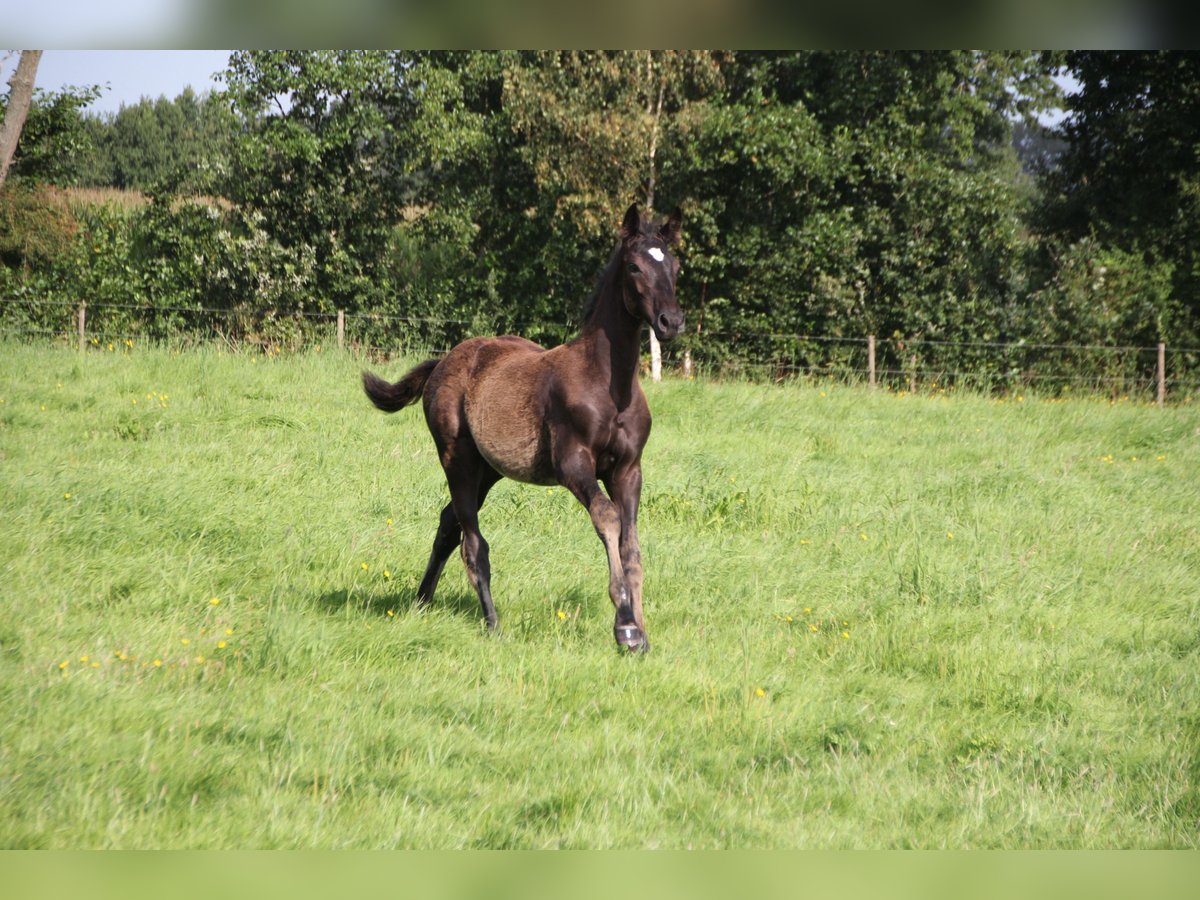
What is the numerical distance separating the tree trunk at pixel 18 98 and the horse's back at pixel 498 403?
15174 millimetres

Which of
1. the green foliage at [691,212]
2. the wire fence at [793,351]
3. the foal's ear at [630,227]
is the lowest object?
the foal's ear at [630,227]

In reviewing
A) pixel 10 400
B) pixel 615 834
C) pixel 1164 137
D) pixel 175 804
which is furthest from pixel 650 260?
pixel 1164 137

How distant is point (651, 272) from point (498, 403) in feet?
4.74

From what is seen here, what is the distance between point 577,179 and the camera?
2222cm

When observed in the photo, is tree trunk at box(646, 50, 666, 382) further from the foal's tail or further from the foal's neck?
the foal's neck

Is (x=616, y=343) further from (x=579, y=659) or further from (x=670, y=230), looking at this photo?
(x=579, y=659)

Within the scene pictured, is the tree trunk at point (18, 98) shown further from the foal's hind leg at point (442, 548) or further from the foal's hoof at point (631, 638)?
the foal's hoof at point (631, 638)

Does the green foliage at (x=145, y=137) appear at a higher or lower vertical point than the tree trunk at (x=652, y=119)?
higher

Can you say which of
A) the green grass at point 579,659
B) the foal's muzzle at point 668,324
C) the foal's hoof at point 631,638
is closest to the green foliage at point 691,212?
the green grass at point 579,659

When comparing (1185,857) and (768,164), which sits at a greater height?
(768,164)

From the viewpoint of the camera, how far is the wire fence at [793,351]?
71.7 feet
